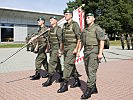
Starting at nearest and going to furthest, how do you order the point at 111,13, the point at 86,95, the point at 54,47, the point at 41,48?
1. the point at 86,95
2. the point at 54,47
3. the point at 41,48
4. the point at 111,13

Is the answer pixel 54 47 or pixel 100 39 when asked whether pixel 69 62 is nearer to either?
pixel 54 47

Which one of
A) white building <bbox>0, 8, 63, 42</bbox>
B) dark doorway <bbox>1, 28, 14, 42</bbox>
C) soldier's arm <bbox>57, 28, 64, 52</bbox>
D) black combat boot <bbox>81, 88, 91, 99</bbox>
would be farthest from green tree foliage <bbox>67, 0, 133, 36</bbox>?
black combat boot <bbox>81, 88, 91, 99</bbox>

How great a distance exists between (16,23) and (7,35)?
2.74 metres

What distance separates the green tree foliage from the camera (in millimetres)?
48062

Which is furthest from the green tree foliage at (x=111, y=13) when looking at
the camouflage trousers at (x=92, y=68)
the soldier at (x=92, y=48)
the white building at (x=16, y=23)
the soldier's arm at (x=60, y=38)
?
the camouflage trousers at (x=92, y=68)

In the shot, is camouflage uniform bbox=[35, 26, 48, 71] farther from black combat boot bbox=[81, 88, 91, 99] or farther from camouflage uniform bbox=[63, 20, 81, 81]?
black combat boot bbox=[81, 88, 91, 99]

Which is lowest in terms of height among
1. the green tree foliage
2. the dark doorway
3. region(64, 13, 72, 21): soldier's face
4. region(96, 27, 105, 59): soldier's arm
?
region(96, 27, 105, 59): soldier's arm

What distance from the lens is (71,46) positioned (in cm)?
588

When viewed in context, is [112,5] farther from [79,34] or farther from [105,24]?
[79,34]

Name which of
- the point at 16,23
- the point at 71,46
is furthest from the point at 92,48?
the point at 16,23

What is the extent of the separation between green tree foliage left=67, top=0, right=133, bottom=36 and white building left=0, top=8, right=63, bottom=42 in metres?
11.3

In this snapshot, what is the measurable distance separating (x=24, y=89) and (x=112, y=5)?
153 feet

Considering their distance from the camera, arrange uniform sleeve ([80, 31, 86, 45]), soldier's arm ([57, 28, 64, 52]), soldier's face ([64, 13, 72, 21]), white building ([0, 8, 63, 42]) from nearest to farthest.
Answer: uniform sleeve ([80, 31, 86, 45]) → soldier's face ([64, 13, 72, 21]) → soldier's arm ([57, 28, 64, 52]) → white building ([0, 8, 63, 42])

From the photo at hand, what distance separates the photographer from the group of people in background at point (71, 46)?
5.23 m
